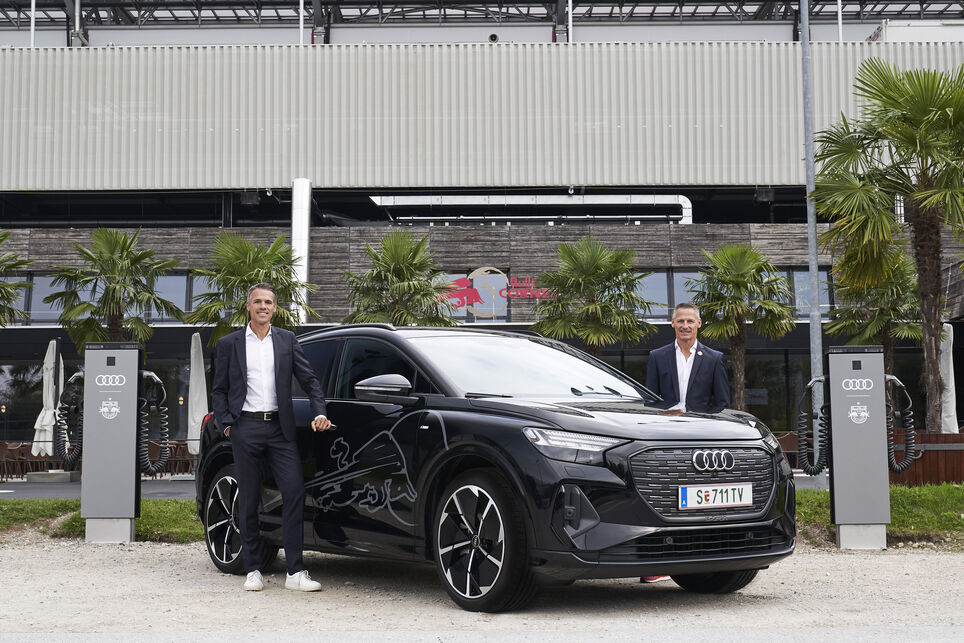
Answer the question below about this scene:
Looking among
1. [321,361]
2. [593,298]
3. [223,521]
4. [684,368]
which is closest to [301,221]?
[593,298]

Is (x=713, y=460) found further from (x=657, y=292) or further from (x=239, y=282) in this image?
(x=657, y=292)

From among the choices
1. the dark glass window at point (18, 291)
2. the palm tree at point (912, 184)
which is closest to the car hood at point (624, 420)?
the palm tree at point (912, 184)

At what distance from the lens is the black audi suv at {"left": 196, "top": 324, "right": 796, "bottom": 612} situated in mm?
5707

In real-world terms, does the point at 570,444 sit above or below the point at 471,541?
above

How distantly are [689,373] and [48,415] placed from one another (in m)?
19.8

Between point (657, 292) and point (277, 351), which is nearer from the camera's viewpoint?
point (277, 351)

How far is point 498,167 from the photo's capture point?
3312cm

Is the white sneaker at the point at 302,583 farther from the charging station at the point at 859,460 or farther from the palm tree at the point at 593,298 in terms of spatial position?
the palm tree at the point at 593,298

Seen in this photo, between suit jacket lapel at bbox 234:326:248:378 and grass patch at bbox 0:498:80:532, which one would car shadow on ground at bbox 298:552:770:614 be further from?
grass patch at bbox 0:498:80:532

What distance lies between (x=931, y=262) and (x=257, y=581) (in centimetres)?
1097

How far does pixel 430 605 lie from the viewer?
636cm

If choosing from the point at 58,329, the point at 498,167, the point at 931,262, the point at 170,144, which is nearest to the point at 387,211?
the point at 498,167

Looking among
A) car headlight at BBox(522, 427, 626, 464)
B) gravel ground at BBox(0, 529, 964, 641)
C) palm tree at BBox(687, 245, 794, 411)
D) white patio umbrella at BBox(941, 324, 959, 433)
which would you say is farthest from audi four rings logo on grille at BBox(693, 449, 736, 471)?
palm tree at BBox(687, 245, 794, 411)

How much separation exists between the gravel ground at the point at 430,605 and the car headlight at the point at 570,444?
862mm
